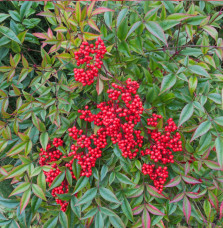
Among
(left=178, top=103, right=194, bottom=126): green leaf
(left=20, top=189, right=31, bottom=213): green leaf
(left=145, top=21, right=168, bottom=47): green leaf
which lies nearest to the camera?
(left=145, top=21, right=168, bottom=47): green leaf

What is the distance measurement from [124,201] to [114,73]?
0.67 m

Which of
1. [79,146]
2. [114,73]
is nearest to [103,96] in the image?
[114,73]

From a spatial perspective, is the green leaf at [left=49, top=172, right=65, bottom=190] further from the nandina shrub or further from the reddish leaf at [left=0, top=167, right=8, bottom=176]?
Answer: the reddish leaf at [left=0, top=167, right=8, bottom=176]

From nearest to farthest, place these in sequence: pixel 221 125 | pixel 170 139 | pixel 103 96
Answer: pixel 221 125 < pixel 170 139 < pixel 103 96

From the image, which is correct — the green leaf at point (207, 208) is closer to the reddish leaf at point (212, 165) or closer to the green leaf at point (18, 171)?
the reddish leaf at point (212, 165)

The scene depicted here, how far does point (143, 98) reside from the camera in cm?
124

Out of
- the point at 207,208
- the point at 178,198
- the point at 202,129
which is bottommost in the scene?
the point at 207,208

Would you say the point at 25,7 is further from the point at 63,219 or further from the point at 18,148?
the point at 63,219

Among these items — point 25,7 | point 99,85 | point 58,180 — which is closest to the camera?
point 99,85

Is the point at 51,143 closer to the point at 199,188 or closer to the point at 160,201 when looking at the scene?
the point at 160,201

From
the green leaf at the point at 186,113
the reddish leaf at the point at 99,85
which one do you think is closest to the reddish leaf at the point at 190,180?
the green leaf at the point at 186,113

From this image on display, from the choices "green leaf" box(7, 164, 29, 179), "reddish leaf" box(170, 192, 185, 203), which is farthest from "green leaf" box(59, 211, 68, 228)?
"reddish leaf" box(170, 192, 185, 203)

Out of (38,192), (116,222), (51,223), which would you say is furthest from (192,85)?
(51,223)

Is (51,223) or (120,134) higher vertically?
(120,134)
